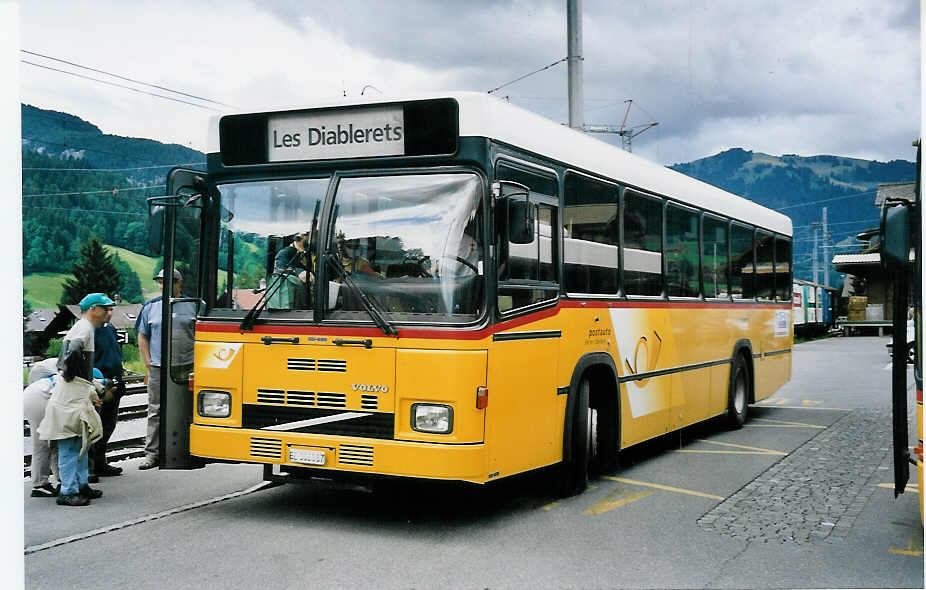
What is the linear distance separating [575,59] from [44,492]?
9357 mm

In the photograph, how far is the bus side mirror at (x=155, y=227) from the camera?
7.29 meters

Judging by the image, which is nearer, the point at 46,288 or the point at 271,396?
the point at 271,396

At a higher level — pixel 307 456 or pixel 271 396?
pixel 271 396

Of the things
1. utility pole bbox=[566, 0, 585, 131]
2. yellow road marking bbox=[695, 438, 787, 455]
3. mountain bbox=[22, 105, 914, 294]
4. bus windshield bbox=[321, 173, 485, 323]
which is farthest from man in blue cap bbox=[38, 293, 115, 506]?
utility pole bbox=[566, 0, 585, 131]

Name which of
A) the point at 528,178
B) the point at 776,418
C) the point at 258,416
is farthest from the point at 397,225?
the point at 776,418

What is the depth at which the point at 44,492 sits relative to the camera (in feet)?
26.4

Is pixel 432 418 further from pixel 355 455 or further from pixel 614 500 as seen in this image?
pixel 614 500

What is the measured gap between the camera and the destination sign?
270 inches

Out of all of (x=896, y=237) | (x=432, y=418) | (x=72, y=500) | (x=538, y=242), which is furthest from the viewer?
(x=72, y=500)

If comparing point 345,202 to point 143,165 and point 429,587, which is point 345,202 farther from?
point 143,165

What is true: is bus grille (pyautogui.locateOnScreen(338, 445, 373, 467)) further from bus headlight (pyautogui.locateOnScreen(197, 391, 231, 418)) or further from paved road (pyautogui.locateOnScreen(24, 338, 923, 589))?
bus headlight (pyautogui.locateOnScreen(197, 391, 231, 418))

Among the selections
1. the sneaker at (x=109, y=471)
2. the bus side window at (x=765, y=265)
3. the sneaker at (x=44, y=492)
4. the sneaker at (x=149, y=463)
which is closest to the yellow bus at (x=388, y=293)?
the sneaker at (x=44, y=492)

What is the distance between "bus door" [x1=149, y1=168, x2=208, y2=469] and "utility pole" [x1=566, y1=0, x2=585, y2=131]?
7.18m

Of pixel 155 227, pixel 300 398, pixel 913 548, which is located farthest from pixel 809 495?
pixel 155 227
